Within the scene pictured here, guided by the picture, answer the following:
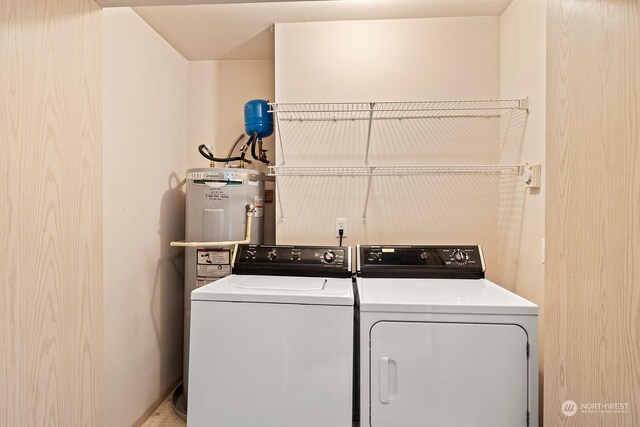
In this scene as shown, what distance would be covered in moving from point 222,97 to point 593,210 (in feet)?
7.98

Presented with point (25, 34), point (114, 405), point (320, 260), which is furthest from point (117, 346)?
Result: point (25, 34)

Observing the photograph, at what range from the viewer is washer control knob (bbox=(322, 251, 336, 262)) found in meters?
1.83

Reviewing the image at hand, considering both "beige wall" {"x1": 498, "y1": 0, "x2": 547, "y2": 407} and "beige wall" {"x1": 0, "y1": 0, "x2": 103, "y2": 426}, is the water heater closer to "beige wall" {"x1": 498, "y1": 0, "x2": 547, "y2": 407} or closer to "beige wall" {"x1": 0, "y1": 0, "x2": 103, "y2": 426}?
"beige wall" {"x1": 0, "y1": 0, "x2": 103, "y2": 426}

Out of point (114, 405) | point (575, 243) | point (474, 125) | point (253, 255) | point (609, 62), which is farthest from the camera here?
point (474, 125)

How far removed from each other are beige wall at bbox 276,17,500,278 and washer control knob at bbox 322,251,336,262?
0.26 metres

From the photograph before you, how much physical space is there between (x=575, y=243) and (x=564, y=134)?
14.3 inches

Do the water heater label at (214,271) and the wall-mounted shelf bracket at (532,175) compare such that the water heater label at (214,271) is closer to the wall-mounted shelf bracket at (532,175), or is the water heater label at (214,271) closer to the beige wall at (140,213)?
the beige wall at (140,213)

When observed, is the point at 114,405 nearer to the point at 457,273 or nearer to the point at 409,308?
the point at 409,308

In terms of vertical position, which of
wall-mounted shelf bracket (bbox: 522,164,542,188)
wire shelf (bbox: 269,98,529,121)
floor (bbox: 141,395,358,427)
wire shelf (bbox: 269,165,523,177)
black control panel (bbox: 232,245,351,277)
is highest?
wire shelf (bbox: 269,98,529,121)

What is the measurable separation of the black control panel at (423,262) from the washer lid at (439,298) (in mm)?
110

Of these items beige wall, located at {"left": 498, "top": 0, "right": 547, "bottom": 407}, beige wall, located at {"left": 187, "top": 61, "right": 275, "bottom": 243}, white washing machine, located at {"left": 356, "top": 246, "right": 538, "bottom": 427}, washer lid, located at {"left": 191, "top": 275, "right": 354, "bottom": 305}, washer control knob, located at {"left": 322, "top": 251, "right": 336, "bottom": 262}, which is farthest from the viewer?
beige wall, located at {"left": 187, "top": 61, "right": 275, "bottom": 243}

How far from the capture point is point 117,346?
1758mm

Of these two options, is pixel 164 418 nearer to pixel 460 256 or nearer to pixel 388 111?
pixel 460 256

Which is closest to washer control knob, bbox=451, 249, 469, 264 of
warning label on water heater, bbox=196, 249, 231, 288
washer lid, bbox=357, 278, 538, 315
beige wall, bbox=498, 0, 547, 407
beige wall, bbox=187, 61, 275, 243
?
washer lid, bbox=357, 278, 538, 315
